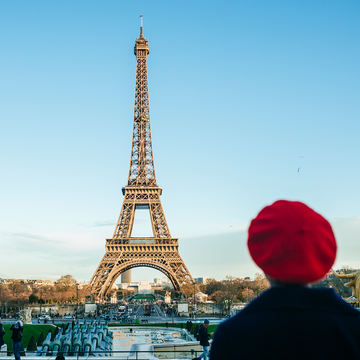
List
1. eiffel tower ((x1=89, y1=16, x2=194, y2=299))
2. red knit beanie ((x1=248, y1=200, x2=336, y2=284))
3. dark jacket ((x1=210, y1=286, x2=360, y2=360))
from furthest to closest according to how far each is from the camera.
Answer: eiffel tower ((x1=89, y1=16, x2=194, y2=299)), red knit beanie ((x1=248, y1=200, x2=336, y2=284)), dark jacket ((x1=210, y1=286, x2=360, y2=360))

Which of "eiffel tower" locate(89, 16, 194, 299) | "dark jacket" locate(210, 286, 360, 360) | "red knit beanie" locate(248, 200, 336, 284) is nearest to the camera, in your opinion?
"dark jacket" locate(210, 286, 360, 360)

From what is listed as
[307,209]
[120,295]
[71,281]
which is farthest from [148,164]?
[120,295]

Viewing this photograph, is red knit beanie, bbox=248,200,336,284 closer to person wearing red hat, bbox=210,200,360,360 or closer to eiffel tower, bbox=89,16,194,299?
person wearing red hat, bbox=210,200,360,360

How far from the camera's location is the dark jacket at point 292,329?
1537 millimetres

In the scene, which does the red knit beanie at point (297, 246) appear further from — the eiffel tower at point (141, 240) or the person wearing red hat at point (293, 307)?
the eiffel tower at point (141, 240)

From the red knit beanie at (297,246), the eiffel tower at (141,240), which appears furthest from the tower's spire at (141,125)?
the red knit beanie at (297,246)

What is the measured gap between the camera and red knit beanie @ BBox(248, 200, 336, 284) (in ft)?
5.62

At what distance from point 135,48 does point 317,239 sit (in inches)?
3063

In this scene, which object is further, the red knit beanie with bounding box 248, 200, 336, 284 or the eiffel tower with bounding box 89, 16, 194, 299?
the eiffel tower with bounding box 89, 16, 194, 299

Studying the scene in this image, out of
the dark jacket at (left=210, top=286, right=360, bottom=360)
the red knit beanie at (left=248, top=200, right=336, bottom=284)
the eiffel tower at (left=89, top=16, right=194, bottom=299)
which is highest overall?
the eiffel tower at (left=89, top=16, right=194, bottom=299)

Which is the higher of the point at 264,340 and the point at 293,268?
the point at 293,268

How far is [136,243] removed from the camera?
211ft

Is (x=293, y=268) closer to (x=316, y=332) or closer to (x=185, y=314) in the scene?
(x=316, y=332)

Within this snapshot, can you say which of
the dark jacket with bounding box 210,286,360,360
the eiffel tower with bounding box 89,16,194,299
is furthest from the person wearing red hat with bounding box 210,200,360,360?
the eiffel tower with bounding box 89,16,194,299
